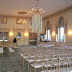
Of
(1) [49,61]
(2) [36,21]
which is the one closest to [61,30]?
(2) [36,21]

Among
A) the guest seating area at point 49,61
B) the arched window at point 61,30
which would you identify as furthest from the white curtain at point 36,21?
the arched window at point 61,30

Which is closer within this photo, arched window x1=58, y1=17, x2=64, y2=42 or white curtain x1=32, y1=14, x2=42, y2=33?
white curtain x1=32, y1=14, x2=42, y2=33

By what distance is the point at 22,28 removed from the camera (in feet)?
75.0

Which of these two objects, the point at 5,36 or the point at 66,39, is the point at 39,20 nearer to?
the point at 66,39

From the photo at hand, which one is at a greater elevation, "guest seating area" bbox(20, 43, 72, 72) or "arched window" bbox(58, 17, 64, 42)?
"arched window" bbox(58, 17, 64, 42)

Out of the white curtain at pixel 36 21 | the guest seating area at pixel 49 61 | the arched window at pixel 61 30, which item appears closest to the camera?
the guest seating area at pixel 49 61

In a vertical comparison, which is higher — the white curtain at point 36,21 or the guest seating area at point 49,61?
the white curtain at point 36,21

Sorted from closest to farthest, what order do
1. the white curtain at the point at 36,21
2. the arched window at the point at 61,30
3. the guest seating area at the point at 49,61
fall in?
the guest seating area at the point at 49,61, the white curtain at the point at 36,21, the arched window at the point at 61,30

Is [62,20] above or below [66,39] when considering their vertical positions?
above

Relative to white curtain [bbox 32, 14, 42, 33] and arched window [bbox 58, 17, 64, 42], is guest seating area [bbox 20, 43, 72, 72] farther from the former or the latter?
arched window [bbox 58, 17, 64, 42]

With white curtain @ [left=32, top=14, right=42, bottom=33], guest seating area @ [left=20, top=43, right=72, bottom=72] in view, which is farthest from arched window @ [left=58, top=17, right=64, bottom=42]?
guest seating area @ [left=20, top=43, right=72, bottom=72]

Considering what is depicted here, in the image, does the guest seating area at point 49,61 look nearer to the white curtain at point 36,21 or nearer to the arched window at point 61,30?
the white curtain at point 36,21

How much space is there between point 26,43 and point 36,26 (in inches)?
442

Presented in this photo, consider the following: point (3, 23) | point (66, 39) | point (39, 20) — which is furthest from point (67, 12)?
point (3, 23)
